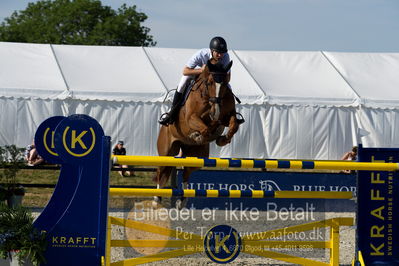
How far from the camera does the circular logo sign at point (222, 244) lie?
4453 mm

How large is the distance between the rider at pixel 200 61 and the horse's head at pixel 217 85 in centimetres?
7

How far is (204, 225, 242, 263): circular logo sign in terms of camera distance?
14.6ft

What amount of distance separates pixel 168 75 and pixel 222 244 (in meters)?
10.5

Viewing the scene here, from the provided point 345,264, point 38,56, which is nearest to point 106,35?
point 38,56

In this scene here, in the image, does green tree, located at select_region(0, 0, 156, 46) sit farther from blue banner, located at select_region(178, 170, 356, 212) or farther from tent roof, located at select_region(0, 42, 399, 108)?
blue banner, located at select_region(178, 170, 356, 212)

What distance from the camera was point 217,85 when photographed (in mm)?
6219

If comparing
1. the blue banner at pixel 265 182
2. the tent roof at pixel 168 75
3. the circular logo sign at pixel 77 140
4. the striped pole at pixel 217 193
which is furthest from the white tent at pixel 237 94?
the circular logo sign at pixel 77 140

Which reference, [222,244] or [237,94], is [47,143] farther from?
[237,94]

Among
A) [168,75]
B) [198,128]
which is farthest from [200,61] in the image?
[168,75]

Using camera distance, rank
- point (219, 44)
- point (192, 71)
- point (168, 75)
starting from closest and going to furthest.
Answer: point (219, 44) < point (192, 71) < point (168, 75)

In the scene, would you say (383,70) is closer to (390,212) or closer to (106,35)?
(390,212)

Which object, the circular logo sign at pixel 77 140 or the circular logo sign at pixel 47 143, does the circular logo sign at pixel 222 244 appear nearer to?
the circular logo sign at pixel 77 140

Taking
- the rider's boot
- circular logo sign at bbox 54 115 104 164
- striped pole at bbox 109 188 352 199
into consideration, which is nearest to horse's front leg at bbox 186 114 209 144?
the rider's boot

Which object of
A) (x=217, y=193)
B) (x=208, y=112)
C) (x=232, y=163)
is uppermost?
(x=208, y=112)
